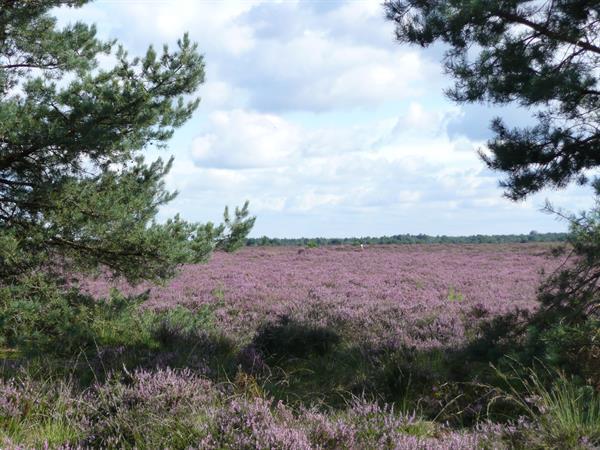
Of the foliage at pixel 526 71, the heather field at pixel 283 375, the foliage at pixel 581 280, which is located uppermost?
the foliage at pixel 526 71

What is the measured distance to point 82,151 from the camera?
26.6 feet

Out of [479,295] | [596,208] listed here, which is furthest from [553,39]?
[479,295]

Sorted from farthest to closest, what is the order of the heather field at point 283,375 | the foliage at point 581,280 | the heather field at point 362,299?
the heather field at point 362,299, the foliage at point 581,280, the heather field at point 283,375

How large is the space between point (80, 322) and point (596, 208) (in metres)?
7.10

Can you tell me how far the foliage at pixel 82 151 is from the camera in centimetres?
781

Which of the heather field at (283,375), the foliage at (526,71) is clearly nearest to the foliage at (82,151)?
the heather field at (283,375)

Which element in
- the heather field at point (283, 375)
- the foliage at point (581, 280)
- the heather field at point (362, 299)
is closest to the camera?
the heather field at point (283, 375)

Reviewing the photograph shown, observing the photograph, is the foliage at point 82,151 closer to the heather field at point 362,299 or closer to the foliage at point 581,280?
the heather field at point 362,299

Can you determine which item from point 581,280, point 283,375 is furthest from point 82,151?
point 581,280

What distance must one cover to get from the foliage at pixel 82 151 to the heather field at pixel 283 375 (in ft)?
3.13

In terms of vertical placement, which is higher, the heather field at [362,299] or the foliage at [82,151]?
the foliage at [82,151]

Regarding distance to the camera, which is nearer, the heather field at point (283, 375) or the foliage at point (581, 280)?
the heather field at point (283, 375)

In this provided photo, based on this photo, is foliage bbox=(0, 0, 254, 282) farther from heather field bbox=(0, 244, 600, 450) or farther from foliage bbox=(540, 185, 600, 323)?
foliage bbox=(540, 185, 600, 323)

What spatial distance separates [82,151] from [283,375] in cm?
401
